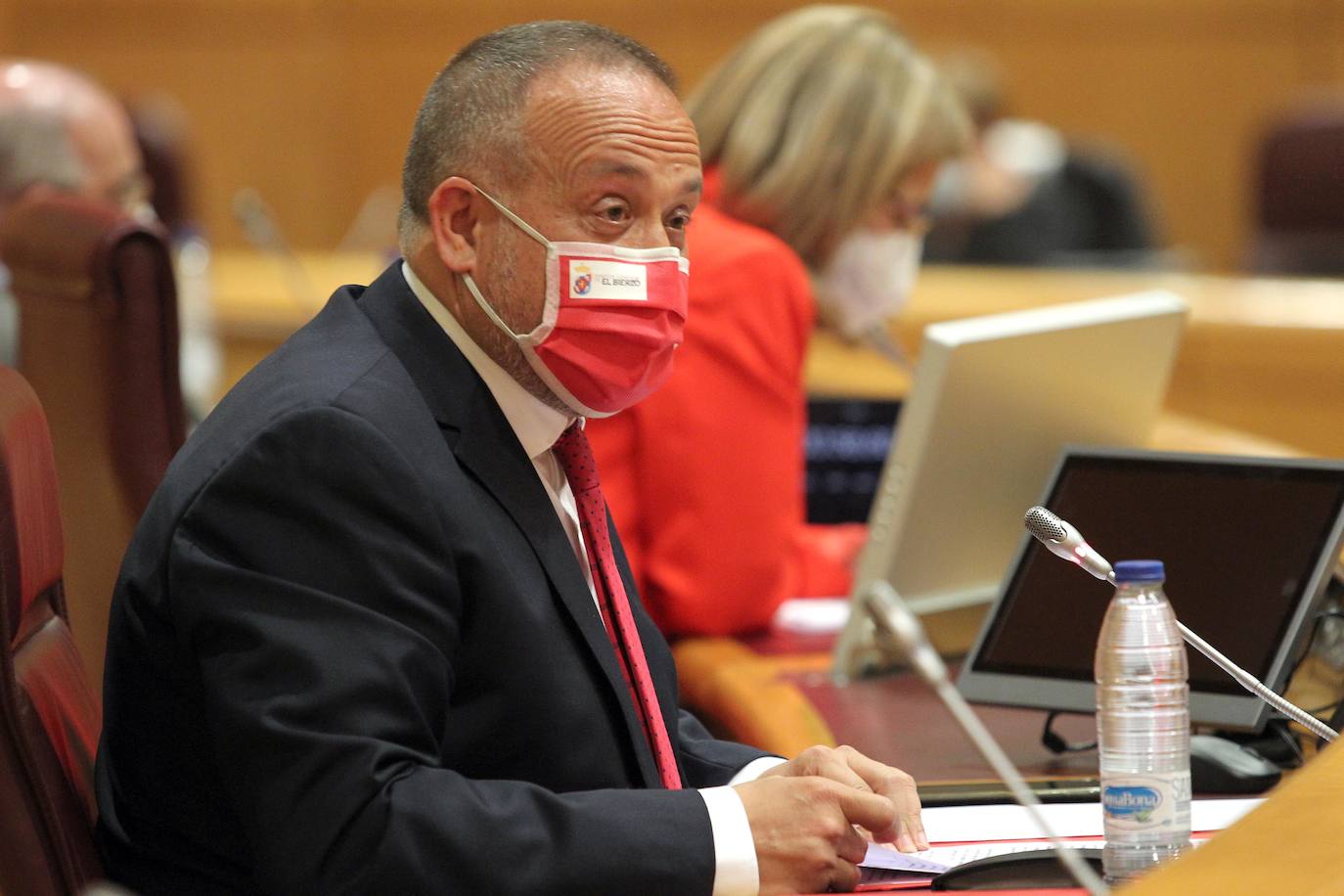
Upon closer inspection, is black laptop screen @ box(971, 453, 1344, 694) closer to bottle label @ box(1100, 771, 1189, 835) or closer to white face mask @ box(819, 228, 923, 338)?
bottle label @ box(1100, 771, 1189, 835)

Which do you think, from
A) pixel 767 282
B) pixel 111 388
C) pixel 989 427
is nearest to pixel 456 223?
pixel 111 388

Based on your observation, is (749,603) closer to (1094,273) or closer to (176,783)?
(176,783)

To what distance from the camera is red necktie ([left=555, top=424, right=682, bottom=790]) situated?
4.62 ft

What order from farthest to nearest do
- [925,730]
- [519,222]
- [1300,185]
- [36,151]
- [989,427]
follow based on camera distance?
[1300,185]
[36,151]
[989,427]
[925,730]
[519,222]

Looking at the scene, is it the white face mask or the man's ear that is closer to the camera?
the man's ear

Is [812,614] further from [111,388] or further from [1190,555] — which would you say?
[111,388]

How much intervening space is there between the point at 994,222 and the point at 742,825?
494 cm

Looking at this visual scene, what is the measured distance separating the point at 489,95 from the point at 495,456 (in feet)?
0.94

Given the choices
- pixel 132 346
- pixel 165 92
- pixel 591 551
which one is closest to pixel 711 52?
pixel 165 92

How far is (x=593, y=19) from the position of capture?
671cm

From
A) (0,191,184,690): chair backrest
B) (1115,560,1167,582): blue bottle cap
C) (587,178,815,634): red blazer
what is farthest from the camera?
(587,178,815,634): red blazer

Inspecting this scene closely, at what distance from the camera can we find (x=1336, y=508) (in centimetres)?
167

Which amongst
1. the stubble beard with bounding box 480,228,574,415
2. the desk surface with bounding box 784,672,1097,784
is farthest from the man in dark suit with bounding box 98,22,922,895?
the desk surface with bounding box 784,672,1097,784

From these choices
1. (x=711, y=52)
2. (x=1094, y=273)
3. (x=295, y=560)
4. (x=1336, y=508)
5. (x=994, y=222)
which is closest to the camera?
(x=295, y=560)
